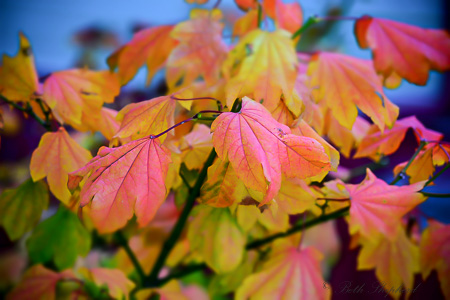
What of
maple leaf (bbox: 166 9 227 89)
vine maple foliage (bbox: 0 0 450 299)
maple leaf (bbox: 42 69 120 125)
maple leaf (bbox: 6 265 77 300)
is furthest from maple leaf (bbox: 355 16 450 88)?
maple leaf (bbox: 6 265 77 300)

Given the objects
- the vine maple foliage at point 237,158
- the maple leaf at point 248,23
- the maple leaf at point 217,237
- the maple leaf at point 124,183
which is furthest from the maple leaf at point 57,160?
the maple leaf at point 248,23

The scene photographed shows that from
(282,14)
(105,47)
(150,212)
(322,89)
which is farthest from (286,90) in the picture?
(105,47)

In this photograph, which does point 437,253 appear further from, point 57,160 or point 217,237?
point 57,160

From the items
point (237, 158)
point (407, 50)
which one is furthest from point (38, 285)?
point (407, 50)

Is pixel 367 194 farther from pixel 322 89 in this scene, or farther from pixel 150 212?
pixel 150 212

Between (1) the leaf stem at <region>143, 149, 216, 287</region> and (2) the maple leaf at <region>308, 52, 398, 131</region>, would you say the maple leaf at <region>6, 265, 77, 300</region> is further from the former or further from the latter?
(2) the maple leaf at <region>308, 52, 398, 131</region>

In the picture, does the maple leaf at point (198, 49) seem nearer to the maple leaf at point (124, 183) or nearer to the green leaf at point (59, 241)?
the maple leaf at point (124, 183)
